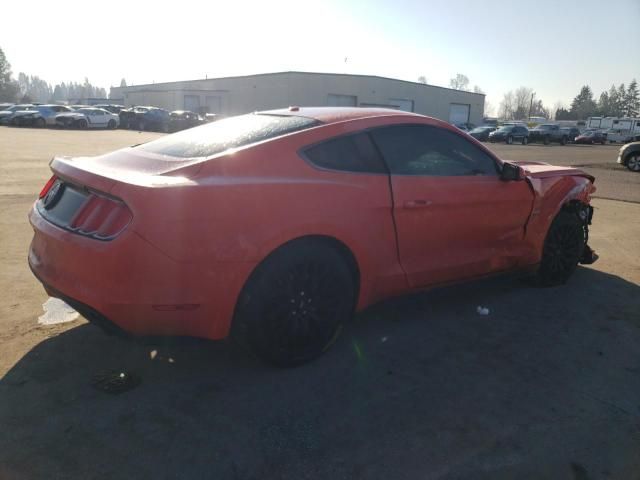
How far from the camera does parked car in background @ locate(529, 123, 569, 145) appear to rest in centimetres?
4334

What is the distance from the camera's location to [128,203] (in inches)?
103

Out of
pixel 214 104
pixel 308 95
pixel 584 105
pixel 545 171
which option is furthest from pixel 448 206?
pixel 584 105

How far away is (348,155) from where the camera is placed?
336 centimetres

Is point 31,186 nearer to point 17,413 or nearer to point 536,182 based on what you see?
point 17,413

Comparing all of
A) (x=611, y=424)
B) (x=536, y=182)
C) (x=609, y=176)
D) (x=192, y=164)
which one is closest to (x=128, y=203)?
(x=192, y=164)

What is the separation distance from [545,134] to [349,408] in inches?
1793

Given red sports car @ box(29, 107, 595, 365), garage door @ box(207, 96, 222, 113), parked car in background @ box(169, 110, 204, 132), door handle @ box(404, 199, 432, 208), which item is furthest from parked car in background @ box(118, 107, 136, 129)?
door handle @ box(404, 199, 432, 208)

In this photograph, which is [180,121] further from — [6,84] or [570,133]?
[6,84]

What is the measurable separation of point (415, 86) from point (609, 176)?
4700 centimetres

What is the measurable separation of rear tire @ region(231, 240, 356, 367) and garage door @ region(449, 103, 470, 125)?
221 ft

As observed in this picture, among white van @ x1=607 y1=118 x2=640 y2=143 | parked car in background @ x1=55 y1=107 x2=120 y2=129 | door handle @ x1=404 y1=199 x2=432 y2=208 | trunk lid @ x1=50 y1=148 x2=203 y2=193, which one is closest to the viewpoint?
trunk lid @ x1=50 y1=148 x2=203 y2=193

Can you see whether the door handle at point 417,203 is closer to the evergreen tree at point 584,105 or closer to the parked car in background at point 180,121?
the parked car in background at point 180,121

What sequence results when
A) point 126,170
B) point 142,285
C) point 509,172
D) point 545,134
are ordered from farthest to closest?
point 545,134 → point 509,172 → point 126,170 → point 142,285

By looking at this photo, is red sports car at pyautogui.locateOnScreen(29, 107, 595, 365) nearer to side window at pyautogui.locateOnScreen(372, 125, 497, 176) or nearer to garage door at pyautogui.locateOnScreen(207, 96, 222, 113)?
side window at pyautogui.locateOnScreen(372, 125, 497, 176)
